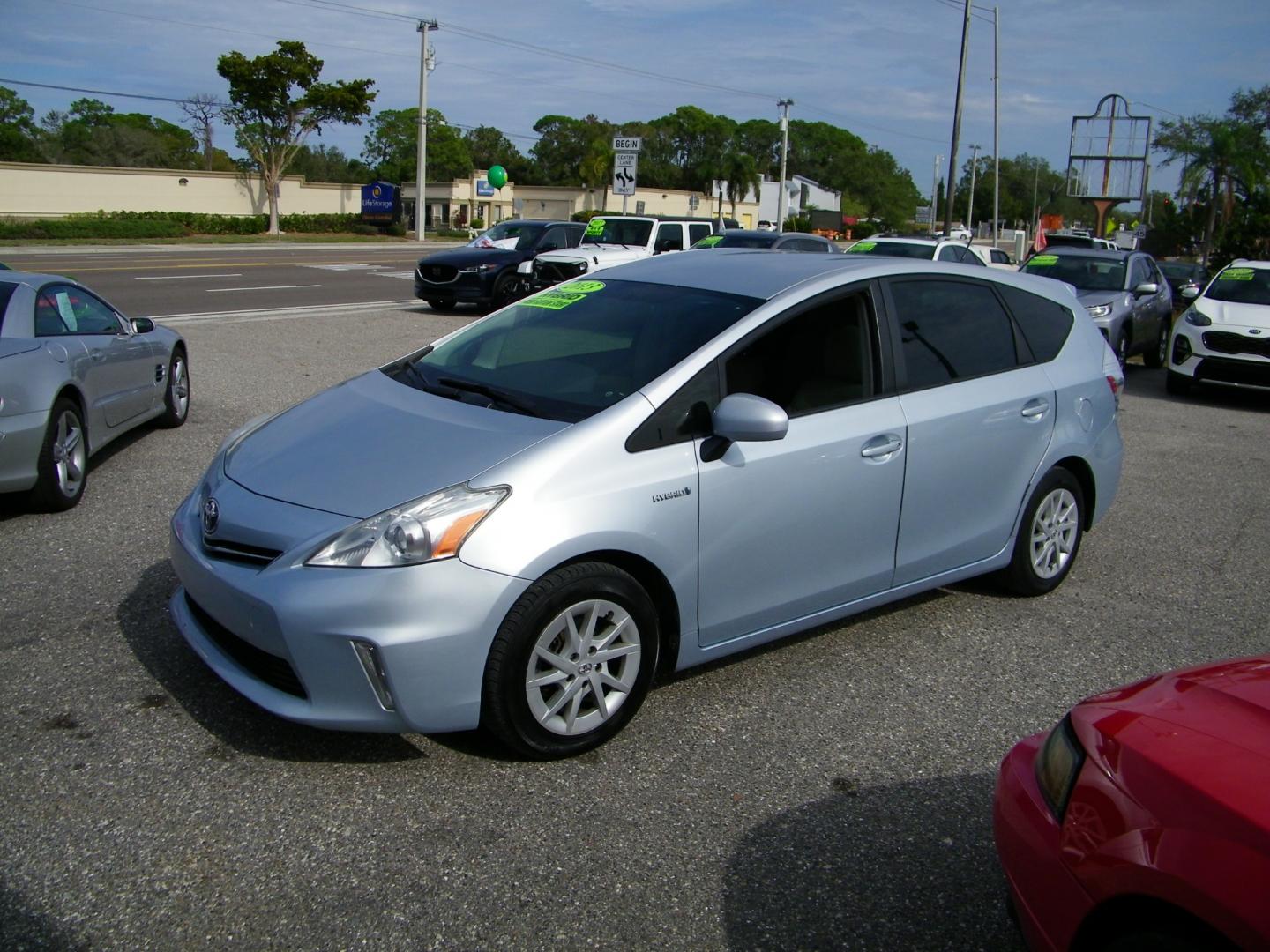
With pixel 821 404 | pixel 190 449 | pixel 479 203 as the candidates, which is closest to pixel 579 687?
pixel 821 404

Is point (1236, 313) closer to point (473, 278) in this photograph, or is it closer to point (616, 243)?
point (616, 243)

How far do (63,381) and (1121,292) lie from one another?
512 inches

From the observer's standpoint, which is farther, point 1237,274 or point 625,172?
point 625,172

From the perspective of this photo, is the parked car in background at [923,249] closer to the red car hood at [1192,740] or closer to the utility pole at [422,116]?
the red car hood at [1192,740]

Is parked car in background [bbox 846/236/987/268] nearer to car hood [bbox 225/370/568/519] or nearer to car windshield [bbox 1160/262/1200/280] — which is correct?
car windshield [bbox 1160/262/1200/280]

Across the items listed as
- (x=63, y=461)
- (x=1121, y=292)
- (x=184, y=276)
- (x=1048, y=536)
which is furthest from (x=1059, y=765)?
(x=184, y=276)

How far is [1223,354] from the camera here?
12469mm

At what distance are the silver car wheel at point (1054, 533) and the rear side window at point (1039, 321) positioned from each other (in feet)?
2.27

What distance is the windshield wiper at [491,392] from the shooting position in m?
4.07

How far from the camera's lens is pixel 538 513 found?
349cm

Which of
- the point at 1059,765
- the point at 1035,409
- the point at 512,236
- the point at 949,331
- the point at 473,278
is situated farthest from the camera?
the point at 512,236

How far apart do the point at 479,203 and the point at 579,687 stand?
268ft

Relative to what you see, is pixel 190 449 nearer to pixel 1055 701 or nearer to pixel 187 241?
pixel 1055 701

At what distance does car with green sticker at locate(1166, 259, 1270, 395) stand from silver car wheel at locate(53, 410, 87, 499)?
37.9 feet
